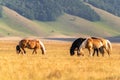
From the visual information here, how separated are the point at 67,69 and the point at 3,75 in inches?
188

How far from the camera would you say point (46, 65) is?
26406mm

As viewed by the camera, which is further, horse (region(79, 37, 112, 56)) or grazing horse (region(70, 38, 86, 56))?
grazing horse (region(70, 38, 86, 56))

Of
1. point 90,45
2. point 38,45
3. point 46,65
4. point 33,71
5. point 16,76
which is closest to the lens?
point 16,76

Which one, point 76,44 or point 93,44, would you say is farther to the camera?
point 76,44

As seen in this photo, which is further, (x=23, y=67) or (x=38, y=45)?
(x=38, y=45)

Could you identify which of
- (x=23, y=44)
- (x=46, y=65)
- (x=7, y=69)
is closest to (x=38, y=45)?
(x=23, y=44)

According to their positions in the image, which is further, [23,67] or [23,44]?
[23,44]

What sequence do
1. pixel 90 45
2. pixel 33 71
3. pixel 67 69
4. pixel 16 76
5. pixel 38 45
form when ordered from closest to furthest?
pixel 16 76 < pixel 33 71 < pixel 67 69 < pixel 90 45 < pixel 38 45

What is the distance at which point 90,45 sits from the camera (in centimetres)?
3838

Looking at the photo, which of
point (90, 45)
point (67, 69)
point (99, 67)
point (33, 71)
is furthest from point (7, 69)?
point (90, 45)

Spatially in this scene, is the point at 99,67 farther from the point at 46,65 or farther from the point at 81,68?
the point at 46,65

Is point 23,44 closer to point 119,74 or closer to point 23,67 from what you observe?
point 23,67

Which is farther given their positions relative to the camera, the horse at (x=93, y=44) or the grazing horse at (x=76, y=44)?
→ the grazing horse at (x=76, y=44)

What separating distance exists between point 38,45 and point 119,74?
21952mm
